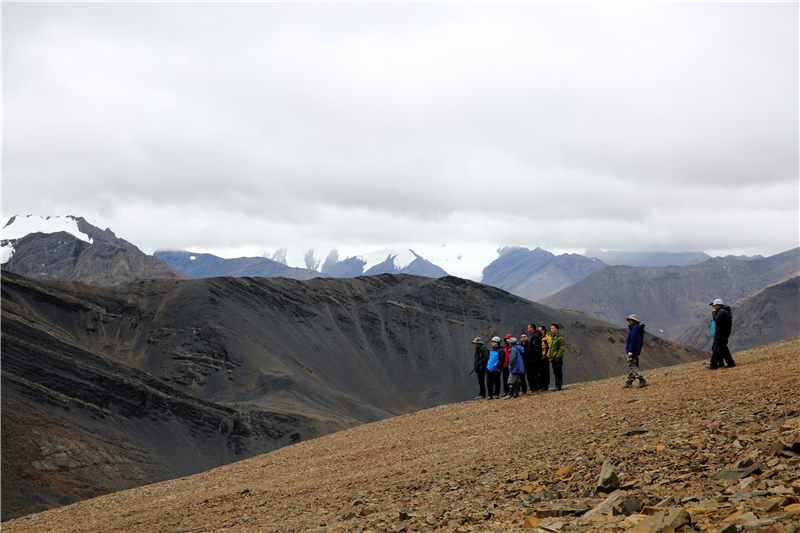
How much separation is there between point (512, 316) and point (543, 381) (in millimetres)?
97850

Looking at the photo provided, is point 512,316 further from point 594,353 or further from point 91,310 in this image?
point 91,310

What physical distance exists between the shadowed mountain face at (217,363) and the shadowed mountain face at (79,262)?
92.2m

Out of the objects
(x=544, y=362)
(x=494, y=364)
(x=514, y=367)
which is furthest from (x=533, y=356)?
(x=494, y=364)

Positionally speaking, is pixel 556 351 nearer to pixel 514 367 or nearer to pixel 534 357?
pixel 534 357

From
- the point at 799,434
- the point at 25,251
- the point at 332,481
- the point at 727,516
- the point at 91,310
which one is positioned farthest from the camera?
the point at 25,251

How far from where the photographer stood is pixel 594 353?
346 ft

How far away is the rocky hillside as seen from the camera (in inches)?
251

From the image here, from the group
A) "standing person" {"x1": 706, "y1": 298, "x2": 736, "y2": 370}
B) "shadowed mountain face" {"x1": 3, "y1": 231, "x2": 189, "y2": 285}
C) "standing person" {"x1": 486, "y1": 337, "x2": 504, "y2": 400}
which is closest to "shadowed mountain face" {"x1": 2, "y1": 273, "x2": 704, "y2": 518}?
"standing person" {"x1": 486, "y1": 337, "x2": 504, "y2": 400}

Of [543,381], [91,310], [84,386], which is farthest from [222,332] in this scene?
[543,381]

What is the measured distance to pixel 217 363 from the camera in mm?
78250

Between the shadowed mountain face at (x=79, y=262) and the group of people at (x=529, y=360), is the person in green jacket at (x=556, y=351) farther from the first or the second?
the shadowed mountain face at (x=79, y=262)

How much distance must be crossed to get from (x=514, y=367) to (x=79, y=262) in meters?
187

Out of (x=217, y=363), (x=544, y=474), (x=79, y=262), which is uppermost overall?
(x=79, y=262)

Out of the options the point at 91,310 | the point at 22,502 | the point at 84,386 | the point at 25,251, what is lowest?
the point at 22,502
